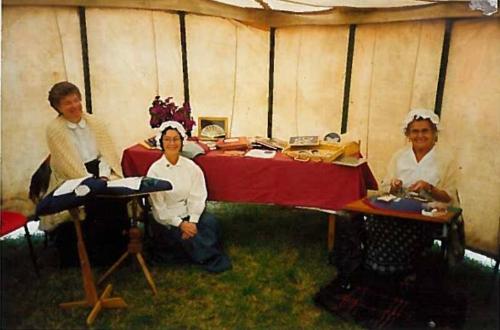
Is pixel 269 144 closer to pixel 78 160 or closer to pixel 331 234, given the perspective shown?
pixel 331 234

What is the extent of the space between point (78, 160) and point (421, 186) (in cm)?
167

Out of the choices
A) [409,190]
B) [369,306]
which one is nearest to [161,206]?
[369,306]

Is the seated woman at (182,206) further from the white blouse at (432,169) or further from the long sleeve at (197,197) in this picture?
the white blouse at (432,169)

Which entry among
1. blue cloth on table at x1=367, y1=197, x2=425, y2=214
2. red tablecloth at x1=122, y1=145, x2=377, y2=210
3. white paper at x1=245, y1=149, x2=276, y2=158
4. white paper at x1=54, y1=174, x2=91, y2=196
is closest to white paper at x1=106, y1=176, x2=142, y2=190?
white paper at x1=54, y1=174, x2=91, y2=196

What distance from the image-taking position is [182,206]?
232 cm

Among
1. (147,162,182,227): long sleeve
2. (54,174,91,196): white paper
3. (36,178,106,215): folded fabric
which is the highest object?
(54,174,91,196): white paper

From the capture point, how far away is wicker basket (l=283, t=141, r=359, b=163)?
2.27m

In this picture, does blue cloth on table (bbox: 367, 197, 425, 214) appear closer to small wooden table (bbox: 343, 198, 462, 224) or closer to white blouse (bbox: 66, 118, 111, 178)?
small wooden table (bbox: 343, 198, 462, 224)

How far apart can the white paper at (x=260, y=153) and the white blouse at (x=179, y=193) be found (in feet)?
1.02

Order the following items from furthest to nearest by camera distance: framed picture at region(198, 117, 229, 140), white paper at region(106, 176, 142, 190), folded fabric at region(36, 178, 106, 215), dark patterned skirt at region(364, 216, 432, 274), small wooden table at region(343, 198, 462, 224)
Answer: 1. framed picture at region(198, 117, 229, 140)
2. dark patterned skirt at region(364, 216, 432, 274)
3. white paper at region(106, 176, 142, 190)
4. small wooden table at region(343, 198, 462, 224)
5. folded fabric at region(36, 178, 106, 215)

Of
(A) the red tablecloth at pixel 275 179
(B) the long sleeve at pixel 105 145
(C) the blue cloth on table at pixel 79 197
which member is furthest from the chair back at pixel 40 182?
(A) the red tablecloth at pixel 275 179

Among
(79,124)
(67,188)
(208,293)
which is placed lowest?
(208,293)

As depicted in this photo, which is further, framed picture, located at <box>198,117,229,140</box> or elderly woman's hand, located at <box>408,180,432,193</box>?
framed picture, located at <box>198,117,229,140</box>

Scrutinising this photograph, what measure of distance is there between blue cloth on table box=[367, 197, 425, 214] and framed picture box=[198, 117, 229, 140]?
1.05 m
